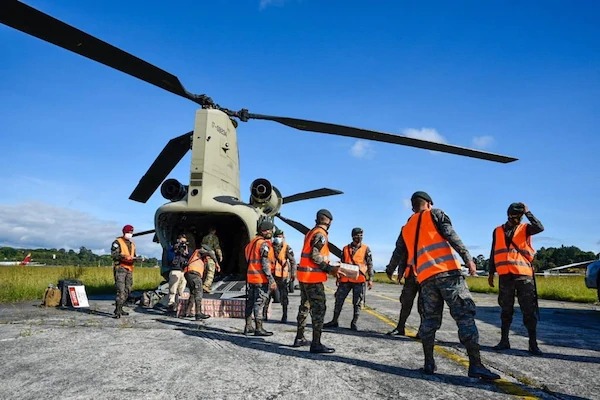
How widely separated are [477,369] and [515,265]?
2346 mm

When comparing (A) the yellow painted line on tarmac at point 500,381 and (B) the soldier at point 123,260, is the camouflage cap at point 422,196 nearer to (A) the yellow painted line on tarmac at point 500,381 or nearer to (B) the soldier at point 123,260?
(A) the yellow painted line on tarmac at point 500,381

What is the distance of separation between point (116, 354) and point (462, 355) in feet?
13.7

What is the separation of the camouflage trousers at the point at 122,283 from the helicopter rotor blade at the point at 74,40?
13.0 feet

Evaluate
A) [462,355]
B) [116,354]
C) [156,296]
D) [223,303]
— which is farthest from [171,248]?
[462,355]

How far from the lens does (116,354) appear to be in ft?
15.7

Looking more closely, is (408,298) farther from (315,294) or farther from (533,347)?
(315,294)

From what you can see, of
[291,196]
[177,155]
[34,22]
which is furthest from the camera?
[291,196]

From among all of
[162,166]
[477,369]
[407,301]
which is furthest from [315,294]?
[162,166]

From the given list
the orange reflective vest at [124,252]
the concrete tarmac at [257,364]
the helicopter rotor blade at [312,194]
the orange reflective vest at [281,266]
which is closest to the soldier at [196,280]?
the concrete tarmac at [257,364]

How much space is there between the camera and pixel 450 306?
171 inches

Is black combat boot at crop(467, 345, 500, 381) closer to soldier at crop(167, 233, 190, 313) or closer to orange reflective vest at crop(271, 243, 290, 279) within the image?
orange reflective vest at crop(271, 243, 290, 279)

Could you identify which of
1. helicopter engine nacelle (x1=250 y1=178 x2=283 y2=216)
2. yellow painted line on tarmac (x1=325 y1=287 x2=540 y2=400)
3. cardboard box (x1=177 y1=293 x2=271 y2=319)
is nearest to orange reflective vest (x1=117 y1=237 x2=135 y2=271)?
cardboard box (x1=177 y1=293 x2=271 y2=319)

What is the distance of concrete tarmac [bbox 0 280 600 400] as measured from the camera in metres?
3.52

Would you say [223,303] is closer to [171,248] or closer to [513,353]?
[171,248]
